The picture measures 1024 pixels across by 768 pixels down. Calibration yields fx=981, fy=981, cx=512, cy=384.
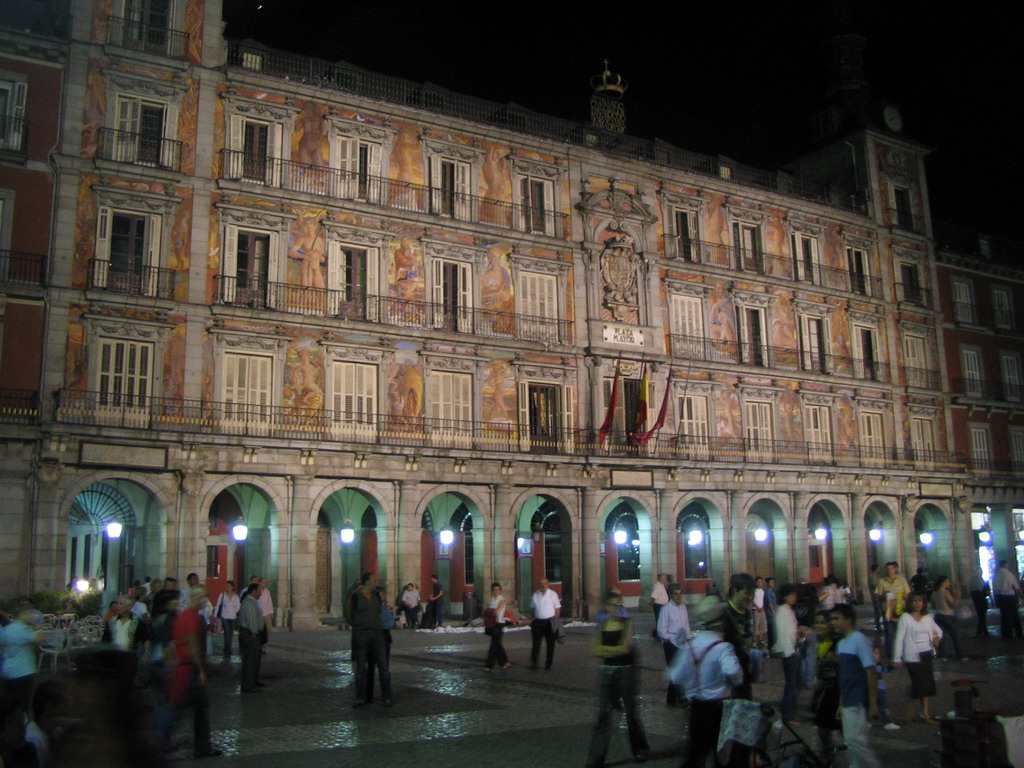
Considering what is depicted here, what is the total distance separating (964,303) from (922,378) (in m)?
5.31

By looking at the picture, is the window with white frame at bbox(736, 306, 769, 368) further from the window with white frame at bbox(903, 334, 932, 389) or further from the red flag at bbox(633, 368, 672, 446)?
the window with white frame at bbox(903, 334, 932, 389)

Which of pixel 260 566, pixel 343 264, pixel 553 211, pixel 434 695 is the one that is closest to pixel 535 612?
pixel 434 695

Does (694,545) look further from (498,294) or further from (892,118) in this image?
(892,118)

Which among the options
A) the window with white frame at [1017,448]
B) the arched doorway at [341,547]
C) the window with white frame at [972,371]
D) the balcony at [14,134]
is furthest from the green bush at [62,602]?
the window with white frame at [1017,448]

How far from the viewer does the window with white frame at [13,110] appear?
26.0 metres

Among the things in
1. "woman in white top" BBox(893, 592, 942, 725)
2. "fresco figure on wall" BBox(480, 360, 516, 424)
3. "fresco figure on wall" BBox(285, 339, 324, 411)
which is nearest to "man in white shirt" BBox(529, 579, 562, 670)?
"woman in white top" BBox(893, 592, 942, 725)

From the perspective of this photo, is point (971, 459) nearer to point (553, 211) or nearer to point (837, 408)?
point (837, 408)

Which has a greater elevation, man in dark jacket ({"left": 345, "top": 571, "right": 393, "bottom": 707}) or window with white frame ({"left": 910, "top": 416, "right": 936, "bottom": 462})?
window with white frame ({"left": 910, "top": 416, "right": 936, "bottom": 462})

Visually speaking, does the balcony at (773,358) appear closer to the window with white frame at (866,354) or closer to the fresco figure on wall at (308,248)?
the window with white frame at (866,354)

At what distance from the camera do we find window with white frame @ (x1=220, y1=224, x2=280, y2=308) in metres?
28.2

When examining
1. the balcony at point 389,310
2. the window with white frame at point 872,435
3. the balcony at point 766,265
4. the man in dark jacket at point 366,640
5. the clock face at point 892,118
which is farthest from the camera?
the clock face at point 892,118

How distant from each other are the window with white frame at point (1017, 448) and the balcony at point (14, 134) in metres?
42.3

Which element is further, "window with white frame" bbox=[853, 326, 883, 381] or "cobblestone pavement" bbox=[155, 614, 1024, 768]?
"window with white frame" bbox=[853, 326, 883, 381]

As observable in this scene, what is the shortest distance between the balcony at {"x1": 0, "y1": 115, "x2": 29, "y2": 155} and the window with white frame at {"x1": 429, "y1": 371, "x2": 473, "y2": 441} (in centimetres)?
1301
